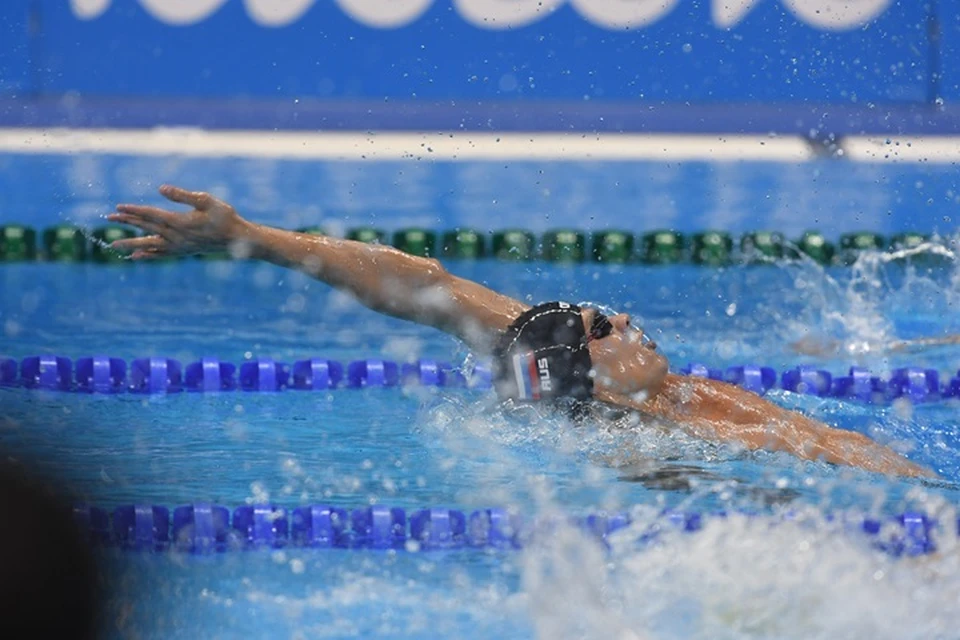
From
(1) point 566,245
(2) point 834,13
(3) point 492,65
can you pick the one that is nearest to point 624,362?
(1) point 566,245

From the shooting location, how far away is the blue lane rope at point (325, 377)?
347cm

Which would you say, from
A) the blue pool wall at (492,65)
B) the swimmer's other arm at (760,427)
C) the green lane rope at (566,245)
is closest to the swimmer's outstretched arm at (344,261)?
the swimmer's other arm at (760,427)

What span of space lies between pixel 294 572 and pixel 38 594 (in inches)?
71.6

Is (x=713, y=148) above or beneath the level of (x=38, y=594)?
above

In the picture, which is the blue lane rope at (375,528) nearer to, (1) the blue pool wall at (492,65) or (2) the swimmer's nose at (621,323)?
(2) the swimmer's nose at (621,323)

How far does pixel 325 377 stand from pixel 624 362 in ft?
3.19

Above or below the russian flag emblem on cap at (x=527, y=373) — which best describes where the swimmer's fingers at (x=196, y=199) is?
above

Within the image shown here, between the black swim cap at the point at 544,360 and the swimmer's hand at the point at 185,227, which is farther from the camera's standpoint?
the black swim cap at the point at 544,360

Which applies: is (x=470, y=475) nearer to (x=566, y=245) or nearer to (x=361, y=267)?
(x=361, y=267)

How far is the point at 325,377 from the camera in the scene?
356cm

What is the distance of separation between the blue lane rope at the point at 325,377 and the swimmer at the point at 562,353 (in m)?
0.57

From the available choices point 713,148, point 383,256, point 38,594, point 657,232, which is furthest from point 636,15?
point 38,594

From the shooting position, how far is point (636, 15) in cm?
628

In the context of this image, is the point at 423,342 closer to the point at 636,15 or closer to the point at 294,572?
the point at 294,572
